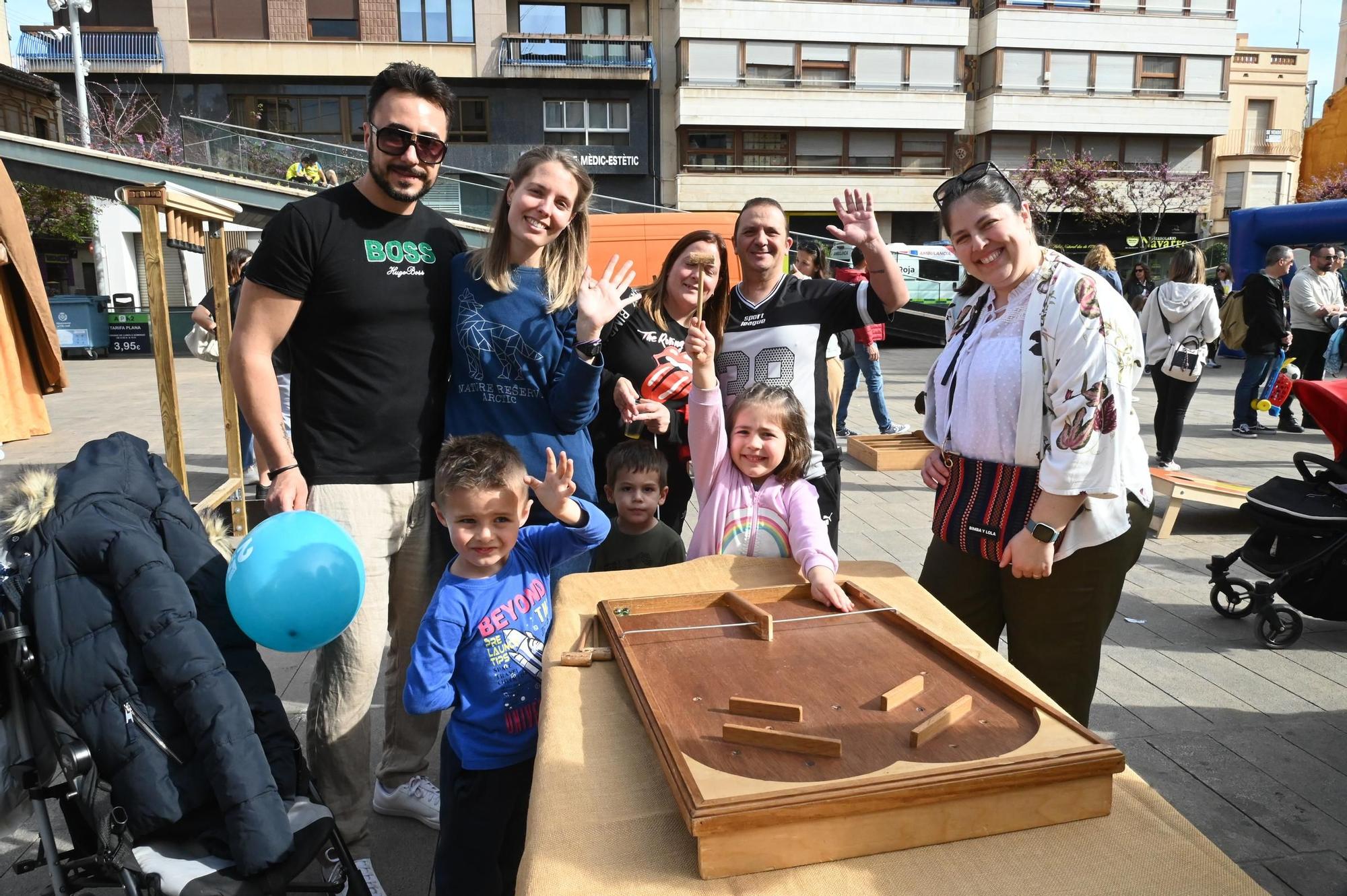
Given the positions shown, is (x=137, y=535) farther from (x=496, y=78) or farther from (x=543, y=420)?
(x=496, y=78)

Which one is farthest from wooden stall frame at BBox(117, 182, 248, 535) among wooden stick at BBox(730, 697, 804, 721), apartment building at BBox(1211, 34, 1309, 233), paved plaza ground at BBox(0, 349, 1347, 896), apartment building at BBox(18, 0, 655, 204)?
apartment building at BBox(1211, 34, 1309, 233)

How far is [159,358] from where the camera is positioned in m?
4.90

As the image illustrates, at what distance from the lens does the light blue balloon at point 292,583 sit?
6.57ft

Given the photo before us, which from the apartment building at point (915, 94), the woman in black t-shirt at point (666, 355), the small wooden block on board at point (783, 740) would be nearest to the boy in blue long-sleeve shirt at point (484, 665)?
the small wooden block on board at point (783, 740)

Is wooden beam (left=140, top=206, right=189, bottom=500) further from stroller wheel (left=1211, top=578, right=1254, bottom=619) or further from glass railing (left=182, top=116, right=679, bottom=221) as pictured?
glass railing (left=182, top=116, right=679, bottom=221)

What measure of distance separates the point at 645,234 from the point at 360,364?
11.0 m

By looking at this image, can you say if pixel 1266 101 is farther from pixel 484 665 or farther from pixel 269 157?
pixel 484 665

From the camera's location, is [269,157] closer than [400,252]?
No

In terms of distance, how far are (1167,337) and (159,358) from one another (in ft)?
25.7

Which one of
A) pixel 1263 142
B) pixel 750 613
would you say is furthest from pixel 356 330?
pixel 1263 142

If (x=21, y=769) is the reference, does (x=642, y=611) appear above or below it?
above

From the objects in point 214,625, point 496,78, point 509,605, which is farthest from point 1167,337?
point 496,78

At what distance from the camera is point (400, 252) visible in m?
2.57

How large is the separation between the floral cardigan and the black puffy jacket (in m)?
1.91
